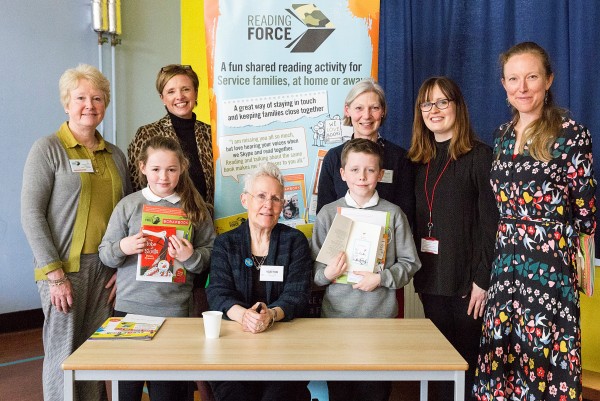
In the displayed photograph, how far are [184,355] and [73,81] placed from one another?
5.09 feet

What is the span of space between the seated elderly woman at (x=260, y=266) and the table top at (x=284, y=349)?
0.15m

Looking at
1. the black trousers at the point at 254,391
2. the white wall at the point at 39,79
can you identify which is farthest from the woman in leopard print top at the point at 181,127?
the white wall at the point at 39,79

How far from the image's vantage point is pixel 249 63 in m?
3.74

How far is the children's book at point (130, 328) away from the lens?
2258mm

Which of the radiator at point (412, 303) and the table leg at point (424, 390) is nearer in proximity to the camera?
the table leg at point (424, 390)

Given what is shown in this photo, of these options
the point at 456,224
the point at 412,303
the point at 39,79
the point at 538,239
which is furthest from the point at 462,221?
the point at 39,79

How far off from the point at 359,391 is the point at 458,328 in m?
0.59

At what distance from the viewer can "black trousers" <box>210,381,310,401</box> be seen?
2.55 meters

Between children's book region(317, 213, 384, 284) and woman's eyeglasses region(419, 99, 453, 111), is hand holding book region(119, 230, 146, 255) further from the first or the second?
woman's eyeglasses region(419, 99, 453, 111)

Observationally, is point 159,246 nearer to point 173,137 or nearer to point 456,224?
point 173,137

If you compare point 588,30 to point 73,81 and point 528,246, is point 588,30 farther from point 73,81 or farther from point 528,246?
point 73,81

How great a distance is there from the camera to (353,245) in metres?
2.73

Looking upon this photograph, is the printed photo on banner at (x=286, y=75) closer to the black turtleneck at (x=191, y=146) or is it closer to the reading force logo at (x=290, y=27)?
the reading force logo at (x=290, y=27)

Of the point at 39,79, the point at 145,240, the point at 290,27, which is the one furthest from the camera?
the point at 39,79
